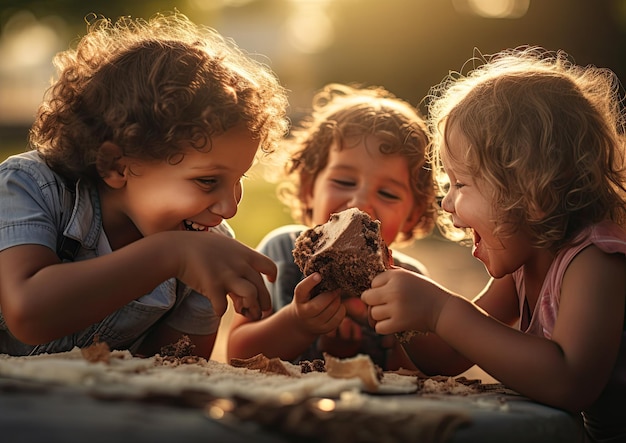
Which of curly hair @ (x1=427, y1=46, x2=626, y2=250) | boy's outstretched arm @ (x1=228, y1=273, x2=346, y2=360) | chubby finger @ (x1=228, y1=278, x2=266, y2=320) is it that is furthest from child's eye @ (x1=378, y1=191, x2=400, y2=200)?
chubby finger @ (x1=228, y1=278, x2=266, y2=320)

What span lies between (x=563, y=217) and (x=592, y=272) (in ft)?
0.92

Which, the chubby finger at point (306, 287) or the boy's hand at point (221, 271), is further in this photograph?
the chubby finger at point (306, 287)

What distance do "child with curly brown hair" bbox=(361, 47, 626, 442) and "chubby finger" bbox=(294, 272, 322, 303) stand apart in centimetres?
21

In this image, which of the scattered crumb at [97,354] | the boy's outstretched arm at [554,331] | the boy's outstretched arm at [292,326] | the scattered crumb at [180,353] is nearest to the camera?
the scattered crumb at [97,354]

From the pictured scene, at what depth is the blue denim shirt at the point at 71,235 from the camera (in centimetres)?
266

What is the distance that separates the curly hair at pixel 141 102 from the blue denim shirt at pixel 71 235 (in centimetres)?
11

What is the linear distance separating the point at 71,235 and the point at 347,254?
3.28 ft

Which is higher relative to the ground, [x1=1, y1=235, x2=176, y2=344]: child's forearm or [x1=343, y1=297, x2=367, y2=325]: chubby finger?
[x1=1, y1=235, x2=176, y2=344]: child's forearm

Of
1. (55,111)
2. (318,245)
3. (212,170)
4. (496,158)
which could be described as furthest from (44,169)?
(496,158)

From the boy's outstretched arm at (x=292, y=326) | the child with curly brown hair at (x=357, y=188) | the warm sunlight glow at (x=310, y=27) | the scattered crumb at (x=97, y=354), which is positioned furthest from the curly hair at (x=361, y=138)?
the warm sunlight glow at (x=310, y=27)

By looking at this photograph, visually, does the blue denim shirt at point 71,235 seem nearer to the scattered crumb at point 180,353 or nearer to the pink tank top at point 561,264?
the scattered crumb at point 180,353

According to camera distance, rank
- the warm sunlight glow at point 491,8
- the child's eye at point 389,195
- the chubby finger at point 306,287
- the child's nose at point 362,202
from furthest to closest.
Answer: the warm sunlight glow at point 491,8 < the child's eye at point 389,195 < the child's nose at point 362,202 < the chubby finger at point 306,287

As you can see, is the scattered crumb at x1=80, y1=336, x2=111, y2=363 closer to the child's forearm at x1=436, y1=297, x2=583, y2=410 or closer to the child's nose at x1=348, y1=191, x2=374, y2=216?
the child's forearm at x1=436, y1=297, x2=583, y2=410

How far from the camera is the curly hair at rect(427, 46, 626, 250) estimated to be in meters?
2.64
